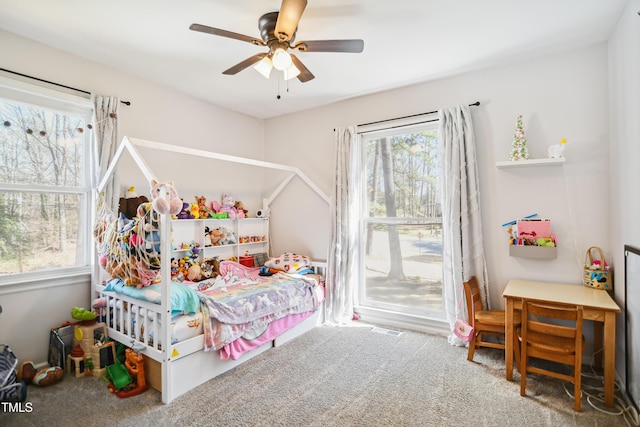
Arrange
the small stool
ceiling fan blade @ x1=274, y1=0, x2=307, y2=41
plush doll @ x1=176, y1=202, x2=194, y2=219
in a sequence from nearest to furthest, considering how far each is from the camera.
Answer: ceiling fan blade @ x1=274, y1=0, x2=307, y2=41 < the small stool < plush doll @ x1=176, y1=202, x2=194, y2=219

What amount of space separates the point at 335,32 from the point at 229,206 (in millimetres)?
2331

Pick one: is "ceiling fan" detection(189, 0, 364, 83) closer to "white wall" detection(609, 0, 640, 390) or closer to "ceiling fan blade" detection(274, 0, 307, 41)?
"ceiling fan blade" detection(274, 0, 307, 41)

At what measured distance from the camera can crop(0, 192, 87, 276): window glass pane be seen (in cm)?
252

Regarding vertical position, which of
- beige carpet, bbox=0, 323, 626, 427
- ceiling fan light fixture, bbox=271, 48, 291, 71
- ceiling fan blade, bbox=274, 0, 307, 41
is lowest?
beige carpet, bbox=0, 323, 626, 427

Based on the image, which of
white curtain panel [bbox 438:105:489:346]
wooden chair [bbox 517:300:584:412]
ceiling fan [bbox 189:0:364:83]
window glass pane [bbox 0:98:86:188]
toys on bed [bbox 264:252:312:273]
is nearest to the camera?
ceiling fan [bbox 189:0:364:83]

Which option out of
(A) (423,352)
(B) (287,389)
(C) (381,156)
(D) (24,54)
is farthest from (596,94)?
(D) (24,54)

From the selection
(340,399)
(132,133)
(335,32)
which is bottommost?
(340,399)

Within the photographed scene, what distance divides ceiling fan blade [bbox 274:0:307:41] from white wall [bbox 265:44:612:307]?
1.30 m

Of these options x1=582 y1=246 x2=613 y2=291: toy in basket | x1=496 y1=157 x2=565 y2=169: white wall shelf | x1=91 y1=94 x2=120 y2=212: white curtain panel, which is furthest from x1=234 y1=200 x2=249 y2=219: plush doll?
x1=582 y1=246 x2=613 y2=291: toy in basket

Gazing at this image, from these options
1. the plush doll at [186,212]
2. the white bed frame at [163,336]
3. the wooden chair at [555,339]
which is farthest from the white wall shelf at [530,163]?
the plush doll at [186,212]

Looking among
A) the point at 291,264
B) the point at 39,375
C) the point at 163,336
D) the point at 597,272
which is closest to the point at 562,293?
the point at 597,272

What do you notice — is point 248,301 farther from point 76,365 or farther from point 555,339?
point 555,339

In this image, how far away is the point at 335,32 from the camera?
2416 mm

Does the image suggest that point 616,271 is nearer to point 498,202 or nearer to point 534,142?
point 498,202
